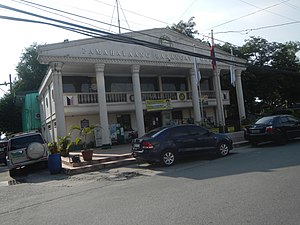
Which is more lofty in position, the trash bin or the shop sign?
the shop sign

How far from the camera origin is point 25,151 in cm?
1463

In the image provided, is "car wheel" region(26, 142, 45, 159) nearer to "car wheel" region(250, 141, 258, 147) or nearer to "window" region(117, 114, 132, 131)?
"car wheel" region(250, 141, 258, 147)

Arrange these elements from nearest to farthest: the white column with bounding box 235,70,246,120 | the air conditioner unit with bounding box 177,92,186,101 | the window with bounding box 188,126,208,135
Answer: the window with bounding box 188,126,208,135
the air conditioner unit with bounding box 177,92,186,101
the white column with bounding box 235,70,246,120

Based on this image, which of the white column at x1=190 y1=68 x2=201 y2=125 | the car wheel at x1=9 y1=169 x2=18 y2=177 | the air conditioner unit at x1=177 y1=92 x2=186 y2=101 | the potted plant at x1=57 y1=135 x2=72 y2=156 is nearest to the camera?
the car wheel at x1=9 y1=169 x2=18 y2=177

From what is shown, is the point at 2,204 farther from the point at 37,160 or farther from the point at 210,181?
the point at 37,160

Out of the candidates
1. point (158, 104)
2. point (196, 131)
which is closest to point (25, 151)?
point (196, 131)

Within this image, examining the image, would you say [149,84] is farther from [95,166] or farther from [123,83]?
[95,166]

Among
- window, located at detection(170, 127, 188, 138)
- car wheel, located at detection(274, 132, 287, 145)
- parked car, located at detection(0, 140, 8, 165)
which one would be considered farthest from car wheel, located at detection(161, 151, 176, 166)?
parked car, located at detection(0, 140, 8, 165)

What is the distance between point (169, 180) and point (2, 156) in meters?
18.0

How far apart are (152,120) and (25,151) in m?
14.9

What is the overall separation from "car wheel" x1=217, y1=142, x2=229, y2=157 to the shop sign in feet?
35.9

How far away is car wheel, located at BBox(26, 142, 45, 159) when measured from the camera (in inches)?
572

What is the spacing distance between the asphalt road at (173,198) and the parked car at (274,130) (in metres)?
4.64

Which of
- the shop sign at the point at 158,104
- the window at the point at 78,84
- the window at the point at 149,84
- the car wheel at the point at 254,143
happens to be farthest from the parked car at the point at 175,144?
the window at the point at 149,84
